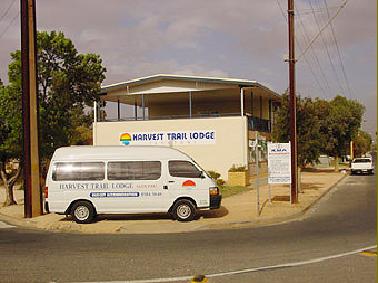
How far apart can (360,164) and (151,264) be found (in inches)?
1649

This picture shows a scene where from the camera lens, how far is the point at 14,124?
22.2m

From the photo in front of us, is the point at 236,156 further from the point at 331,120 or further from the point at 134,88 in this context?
the point at 331,120

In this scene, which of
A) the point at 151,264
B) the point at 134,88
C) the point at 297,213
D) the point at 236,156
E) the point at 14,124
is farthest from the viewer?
the point at 134,88

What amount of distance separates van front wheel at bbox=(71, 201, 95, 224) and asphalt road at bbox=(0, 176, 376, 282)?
4.26 feet

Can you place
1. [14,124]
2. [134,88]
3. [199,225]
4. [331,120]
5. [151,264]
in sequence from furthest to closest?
1. [331,120]
2. [134,88]
3. [14,124]
4. [199,225]
5. [151,264]

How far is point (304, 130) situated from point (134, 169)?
11.9 metres

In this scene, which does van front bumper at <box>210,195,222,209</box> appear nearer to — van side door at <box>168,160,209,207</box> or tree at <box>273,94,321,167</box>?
van side door at <box>168,160,209,207</box>

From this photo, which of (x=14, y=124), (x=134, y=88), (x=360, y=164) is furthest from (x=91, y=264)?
(x=360, y=164)

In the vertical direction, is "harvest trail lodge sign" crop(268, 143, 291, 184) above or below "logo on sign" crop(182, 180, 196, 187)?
above

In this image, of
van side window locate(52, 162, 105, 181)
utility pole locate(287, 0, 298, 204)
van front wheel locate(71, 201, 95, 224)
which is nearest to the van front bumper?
van side window locate(52, 162, 105, 181)

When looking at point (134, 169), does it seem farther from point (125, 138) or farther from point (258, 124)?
point (258, 124)

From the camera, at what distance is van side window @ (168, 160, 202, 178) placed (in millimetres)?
16188

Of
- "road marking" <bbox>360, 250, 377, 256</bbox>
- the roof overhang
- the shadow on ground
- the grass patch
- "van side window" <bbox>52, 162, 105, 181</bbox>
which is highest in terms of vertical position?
the roof overhang

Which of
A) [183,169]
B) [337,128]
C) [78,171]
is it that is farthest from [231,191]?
[337,128]
